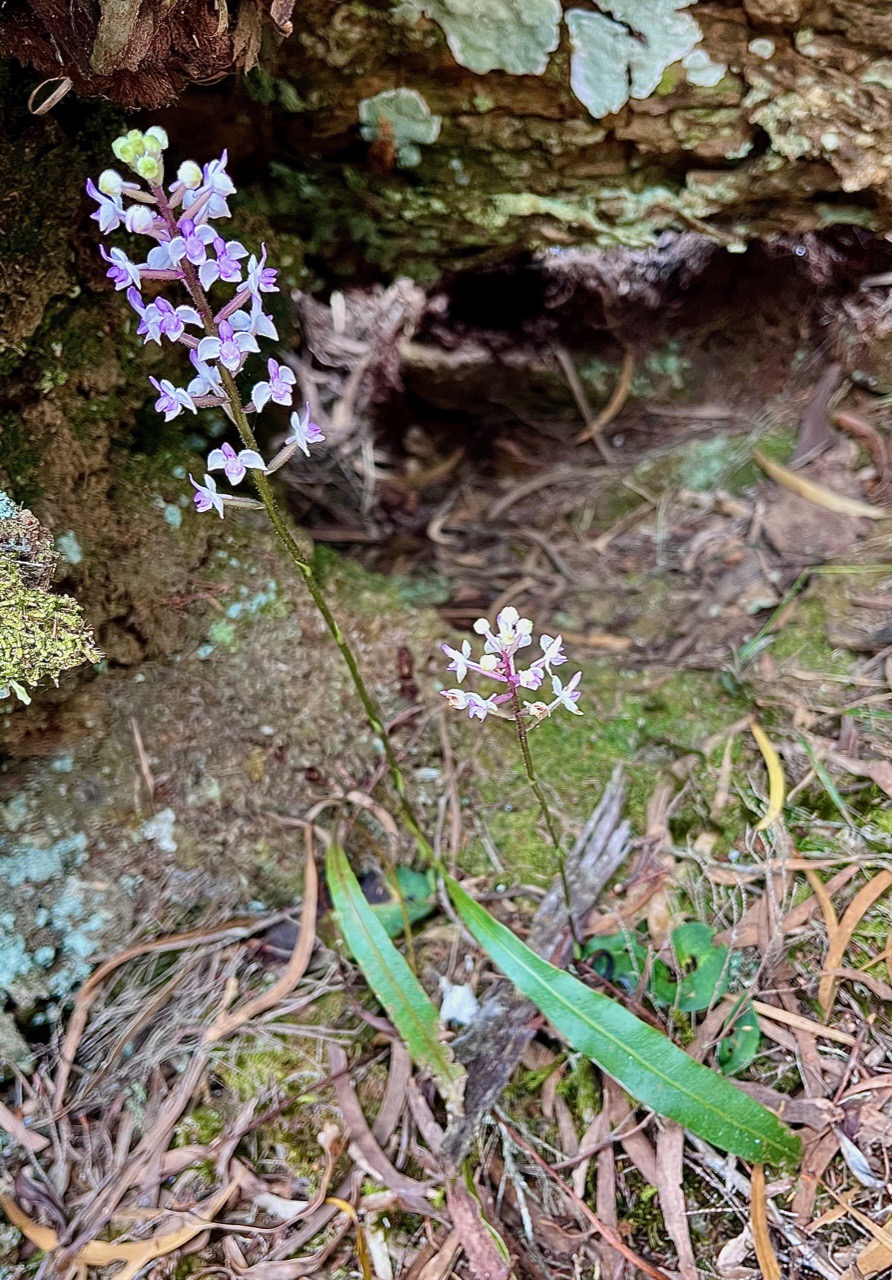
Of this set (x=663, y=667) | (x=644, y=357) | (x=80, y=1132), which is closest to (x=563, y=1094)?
(x=80, y=1132)

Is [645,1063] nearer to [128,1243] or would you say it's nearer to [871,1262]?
[871,1262]

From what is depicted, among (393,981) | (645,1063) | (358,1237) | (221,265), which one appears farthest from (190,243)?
(358,1237)

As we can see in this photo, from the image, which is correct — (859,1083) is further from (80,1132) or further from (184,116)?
(184,116)

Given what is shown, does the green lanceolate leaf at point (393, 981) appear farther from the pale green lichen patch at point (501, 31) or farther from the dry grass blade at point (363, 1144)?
the pale green lichen patch at point (501, 31)

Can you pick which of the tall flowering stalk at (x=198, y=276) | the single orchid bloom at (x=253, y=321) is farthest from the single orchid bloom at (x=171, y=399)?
the single orchid bloom at (x=253, y=321)

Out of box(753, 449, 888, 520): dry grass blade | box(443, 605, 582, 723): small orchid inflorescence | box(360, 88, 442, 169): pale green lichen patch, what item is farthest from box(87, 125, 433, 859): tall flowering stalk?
box(753, 449, 888, 520): dry grass blade

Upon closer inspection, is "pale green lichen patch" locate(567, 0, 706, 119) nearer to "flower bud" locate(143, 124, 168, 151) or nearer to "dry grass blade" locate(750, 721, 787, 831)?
"flower bud" locate(143, 124, 168, 151)
